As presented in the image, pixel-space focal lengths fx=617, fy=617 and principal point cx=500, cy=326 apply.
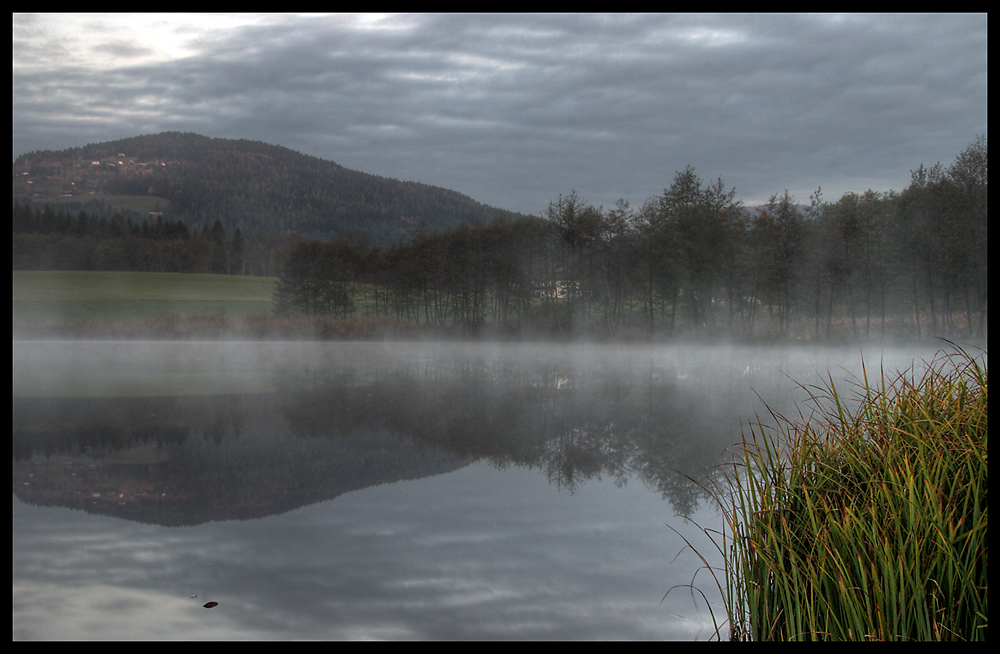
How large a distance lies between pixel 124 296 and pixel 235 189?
53073 mm

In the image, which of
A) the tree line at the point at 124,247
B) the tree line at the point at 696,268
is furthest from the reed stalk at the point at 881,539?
the tree line at the point at 124,247

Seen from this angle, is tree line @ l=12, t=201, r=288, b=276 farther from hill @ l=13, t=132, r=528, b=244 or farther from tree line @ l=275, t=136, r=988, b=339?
tree line @ l=275, t=136, r=988, b=339

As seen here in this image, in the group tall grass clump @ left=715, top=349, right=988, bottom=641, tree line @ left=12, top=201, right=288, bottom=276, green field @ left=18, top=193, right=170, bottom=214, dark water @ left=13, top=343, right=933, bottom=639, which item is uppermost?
green field @ left=18, top=193, right=170, bottom=214

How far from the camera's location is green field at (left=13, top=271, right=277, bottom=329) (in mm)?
44781

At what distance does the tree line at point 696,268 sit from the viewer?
3112cm

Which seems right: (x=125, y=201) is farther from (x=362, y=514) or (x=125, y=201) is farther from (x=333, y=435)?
(x=362, y=514)

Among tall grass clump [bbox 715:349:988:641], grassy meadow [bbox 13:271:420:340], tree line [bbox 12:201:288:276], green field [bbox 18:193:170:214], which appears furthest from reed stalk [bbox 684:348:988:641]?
green field [bbox 18:193:170:214]

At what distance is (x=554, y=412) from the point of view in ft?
39.2

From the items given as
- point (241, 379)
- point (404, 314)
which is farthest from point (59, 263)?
point (241, 379)

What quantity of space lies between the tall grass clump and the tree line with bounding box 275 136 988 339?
33.1 metres

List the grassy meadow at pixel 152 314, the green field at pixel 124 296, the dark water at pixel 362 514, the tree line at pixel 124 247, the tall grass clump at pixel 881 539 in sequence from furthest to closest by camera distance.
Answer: the tree line at pixel 124 247 → the green field at pixel 124 296 → the grassy meadow at pixel 152 314 → the dark water at pixel 362 514 → the tall grass clump at pixel 881 539

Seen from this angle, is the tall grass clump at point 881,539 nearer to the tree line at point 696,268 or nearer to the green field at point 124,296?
the tree line at point 696,268

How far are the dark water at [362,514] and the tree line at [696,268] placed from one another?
76.1ft
